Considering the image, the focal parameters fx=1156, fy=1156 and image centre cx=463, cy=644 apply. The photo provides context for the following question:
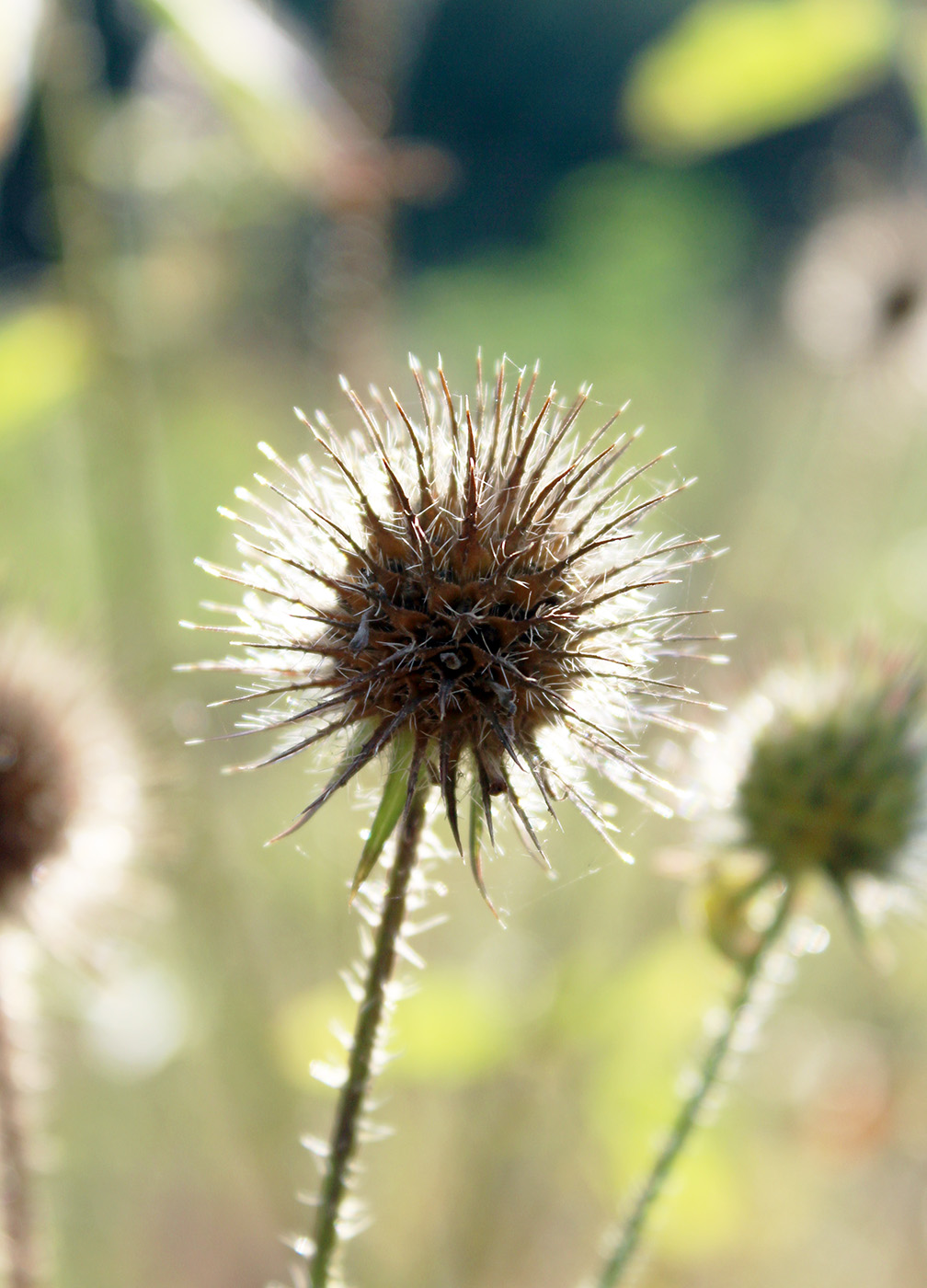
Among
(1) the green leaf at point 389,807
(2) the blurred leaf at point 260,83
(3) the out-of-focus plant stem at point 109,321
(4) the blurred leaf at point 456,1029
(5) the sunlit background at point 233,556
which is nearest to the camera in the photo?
(1) the green leaf at point 389,807

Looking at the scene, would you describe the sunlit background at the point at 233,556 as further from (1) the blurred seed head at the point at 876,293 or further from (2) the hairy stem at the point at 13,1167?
(2) the hairy stem at the point at 13,1167

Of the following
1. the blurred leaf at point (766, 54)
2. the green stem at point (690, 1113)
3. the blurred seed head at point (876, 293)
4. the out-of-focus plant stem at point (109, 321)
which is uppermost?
the blurred seed head at point (876, 293)

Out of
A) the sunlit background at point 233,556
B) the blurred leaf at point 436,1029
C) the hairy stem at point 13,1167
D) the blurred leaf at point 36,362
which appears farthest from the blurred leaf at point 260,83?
the blurred leaf at point 436,1029

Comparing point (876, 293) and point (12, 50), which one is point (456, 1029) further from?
point (876, 293)

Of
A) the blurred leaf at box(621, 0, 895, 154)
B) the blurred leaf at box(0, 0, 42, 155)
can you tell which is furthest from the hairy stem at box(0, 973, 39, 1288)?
the blurred leaf at box(621, 0, 895, 154)

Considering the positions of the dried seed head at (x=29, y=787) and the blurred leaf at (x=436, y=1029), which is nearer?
the dried seed head at (x=29, y=787)

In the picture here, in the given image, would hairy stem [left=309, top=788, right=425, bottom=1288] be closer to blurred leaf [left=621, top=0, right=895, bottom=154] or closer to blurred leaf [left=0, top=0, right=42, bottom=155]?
blurred leaf [left=0, top=0, right=42, bottom=155]
